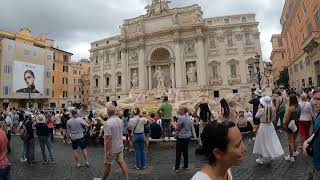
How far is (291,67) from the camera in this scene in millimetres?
41656

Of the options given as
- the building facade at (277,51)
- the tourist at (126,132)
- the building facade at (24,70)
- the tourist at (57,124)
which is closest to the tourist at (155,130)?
the tourist at (126,132)

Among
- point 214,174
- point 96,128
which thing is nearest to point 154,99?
point 96,128

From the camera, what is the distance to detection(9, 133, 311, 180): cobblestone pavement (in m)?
6.81

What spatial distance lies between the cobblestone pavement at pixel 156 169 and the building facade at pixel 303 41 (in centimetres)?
1860

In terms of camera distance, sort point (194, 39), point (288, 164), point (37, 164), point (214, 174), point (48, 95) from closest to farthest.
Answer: point (214, 174), point (288, 164), point (37, 164), point (194, 39), point (48, 95)

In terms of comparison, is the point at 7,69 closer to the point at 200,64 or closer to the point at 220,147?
the point at 200,64

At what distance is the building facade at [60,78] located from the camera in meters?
53.3

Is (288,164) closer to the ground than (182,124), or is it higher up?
closer to the ground

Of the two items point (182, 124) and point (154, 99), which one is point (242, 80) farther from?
point (182, 124)

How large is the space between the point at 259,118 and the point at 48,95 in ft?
152

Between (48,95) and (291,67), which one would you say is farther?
(48,95)

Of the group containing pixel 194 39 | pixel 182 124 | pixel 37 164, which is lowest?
pixel 37 164

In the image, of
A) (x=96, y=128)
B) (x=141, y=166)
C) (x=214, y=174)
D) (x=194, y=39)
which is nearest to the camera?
(x=214, y=174)

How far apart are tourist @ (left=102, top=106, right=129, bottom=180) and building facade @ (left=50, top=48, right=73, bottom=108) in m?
47.8
